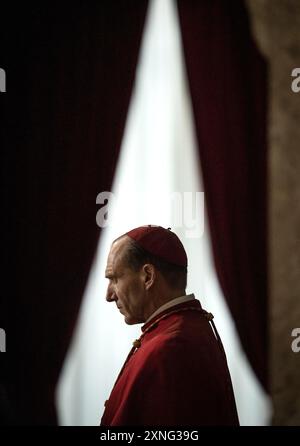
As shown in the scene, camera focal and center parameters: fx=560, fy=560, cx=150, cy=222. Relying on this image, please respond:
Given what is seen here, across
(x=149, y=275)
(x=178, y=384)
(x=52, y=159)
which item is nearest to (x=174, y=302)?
(x=149, y=275)

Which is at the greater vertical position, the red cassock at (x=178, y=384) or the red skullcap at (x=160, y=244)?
the red skullcap at (x=160, y=244)

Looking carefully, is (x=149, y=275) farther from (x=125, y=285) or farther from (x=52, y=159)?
(x=52, y=159)

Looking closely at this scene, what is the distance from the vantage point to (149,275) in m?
1.81

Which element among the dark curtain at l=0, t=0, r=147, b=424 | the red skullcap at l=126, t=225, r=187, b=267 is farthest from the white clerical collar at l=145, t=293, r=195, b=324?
the dark curtain at l=0, t=0, r=147, b=424

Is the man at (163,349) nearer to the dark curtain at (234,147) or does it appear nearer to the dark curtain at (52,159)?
the dark curtain at (52,159)

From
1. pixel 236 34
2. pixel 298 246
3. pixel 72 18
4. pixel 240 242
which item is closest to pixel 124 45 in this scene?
pixel 72 18

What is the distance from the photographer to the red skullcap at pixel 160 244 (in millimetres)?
1812

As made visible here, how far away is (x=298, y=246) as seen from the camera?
3383 millimetres

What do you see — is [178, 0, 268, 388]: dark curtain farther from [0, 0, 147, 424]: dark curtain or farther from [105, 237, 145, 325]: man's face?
[105, 237, 145, 325]: man's face

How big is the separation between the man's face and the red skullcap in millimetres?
58

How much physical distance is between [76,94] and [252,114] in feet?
3.41

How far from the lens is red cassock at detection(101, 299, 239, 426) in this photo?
1557 millimetres

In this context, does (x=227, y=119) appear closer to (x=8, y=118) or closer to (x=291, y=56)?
(x=291, y=56)

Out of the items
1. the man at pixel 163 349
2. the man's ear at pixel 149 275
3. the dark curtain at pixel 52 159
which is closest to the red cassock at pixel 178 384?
the man at pixel 163 349
